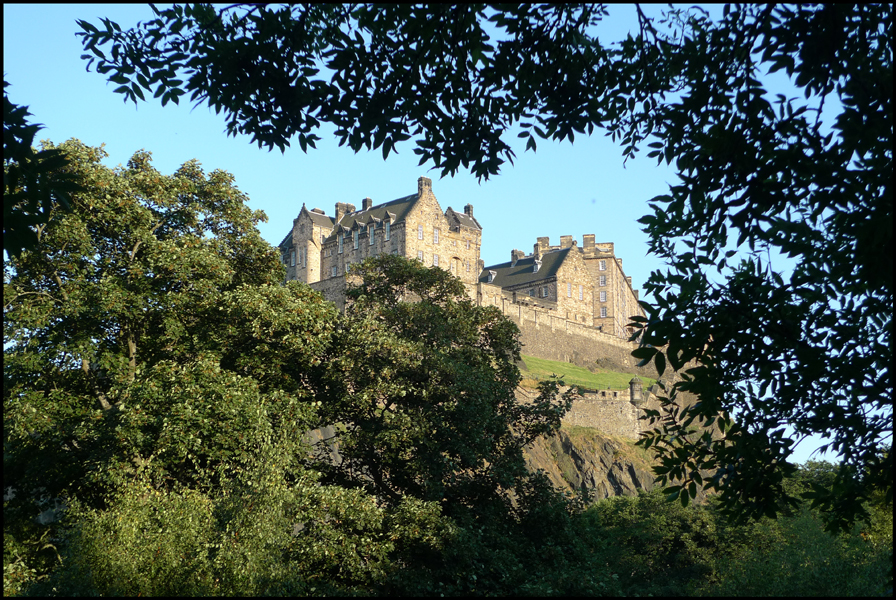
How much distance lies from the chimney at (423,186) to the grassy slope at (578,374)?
1916 centimetres

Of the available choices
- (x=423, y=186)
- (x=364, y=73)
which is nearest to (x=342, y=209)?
(x=423, y=186)

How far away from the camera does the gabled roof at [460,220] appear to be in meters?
85.9

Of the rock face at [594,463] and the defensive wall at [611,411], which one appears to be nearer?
the rock face at [594,463]

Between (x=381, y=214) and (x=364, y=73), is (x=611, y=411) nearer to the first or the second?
(x=381, y=214)

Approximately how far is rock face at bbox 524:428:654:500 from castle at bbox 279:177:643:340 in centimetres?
1952

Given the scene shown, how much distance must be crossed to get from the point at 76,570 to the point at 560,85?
11.4 metres

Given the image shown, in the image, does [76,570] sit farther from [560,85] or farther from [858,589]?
[858,589]

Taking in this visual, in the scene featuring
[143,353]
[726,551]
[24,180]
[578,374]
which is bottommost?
[726,551]

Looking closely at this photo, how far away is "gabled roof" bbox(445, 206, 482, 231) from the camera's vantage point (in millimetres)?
85931

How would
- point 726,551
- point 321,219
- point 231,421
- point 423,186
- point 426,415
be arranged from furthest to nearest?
point 321,219 → point 423,186 → point 726,551 → point 426,415 → point 231,421

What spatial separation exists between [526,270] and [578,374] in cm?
2145

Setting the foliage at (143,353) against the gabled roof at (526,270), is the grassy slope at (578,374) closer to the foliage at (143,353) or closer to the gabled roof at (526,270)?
the gabled roof at (526,270)

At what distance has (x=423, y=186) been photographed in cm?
8262

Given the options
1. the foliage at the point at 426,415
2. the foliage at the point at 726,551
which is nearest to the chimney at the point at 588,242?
the foliage at the point at 726,551
